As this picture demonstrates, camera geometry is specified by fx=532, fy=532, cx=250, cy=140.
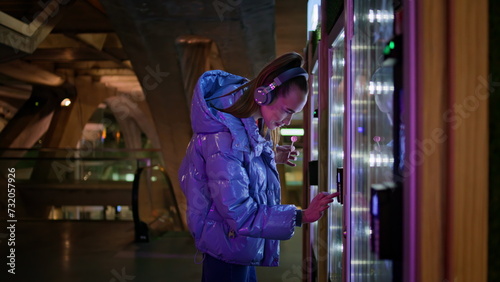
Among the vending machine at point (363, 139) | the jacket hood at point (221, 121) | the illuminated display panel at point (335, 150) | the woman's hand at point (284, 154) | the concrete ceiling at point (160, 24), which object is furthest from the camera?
the concrete ceiling at point (160, 24)

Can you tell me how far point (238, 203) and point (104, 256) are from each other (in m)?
4.48

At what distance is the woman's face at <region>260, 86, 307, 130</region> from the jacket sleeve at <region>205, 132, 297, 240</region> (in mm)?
251

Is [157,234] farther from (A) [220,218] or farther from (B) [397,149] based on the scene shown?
(B) [397,149]

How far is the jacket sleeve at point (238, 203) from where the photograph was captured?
1.99m

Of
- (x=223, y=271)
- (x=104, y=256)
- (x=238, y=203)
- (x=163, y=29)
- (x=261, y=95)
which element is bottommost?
(x=104, y=256)

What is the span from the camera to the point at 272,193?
7.56 ft

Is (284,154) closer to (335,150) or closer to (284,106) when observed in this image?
(335,150)

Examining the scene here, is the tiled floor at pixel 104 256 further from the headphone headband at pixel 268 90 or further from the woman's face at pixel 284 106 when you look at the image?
the headphone headband at pixel 268 90

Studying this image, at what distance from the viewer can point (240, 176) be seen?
2.02m

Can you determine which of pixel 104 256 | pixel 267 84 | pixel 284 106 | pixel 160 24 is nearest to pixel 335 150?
pixel 284 106

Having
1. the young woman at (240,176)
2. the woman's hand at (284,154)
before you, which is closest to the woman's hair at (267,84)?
the young woman at (240,176)

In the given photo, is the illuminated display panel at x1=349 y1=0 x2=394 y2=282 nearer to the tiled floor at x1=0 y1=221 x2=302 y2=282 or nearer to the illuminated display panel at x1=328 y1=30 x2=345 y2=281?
the illuminated display panel at x1=328 y1=30 x2=345 y2=281

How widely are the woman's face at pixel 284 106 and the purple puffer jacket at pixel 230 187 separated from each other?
0.28 feet

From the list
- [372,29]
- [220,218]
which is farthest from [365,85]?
[220,218]
